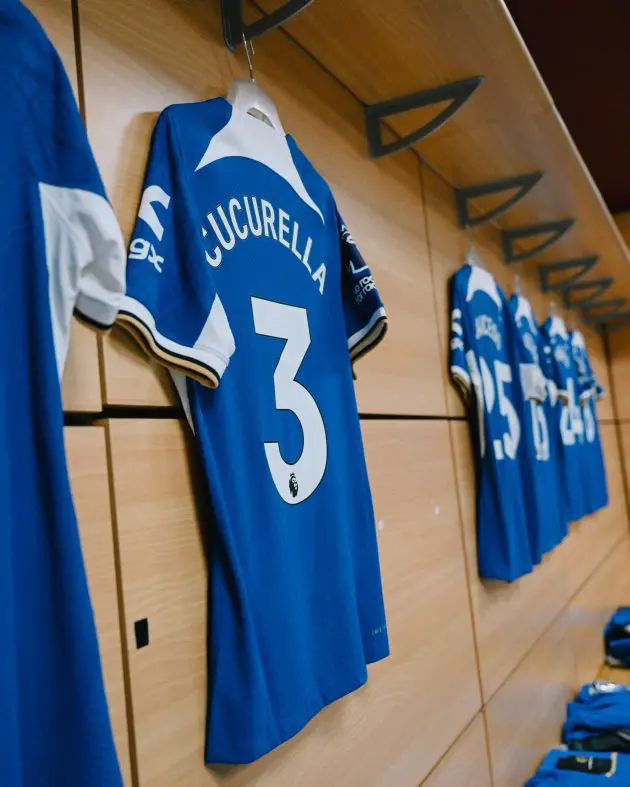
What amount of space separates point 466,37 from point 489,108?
0.25 metres

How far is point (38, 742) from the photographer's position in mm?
523

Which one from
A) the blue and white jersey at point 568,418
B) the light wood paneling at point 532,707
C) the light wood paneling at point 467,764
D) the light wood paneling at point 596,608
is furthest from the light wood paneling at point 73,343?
the light wood paneling at point 596,608

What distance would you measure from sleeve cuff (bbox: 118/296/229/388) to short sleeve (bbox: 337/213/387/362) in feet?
1.20

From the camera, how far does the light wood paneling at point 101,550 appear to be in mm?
647

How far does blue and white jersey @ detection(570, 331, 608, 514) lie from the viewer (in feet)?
9.07

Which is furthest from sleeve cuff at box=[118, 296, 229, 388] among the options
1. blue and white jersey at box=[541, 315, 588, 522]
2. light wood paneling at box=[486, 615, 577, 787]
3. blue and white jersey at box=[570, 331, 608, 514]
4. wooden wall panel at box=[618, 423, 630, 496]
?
wooden wall panel at box=[618, 423, 630, 496]

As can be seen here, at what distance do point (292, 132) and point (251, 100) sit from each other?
0.63 ft

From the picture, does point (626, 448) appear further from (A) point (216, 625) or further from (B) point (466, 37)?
(A) point (216, 625)

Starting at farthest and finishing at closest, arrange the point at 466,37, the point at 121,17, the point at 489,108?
the point at 489,108 < the point at 466,37 < the point at 121,17

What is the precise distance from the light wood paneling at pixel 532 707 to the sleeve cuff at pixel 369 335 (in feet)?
3.20

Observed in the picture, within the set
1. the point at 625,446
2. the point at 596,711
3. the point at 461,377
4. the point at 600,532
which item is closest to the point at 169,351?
the point at 461,377

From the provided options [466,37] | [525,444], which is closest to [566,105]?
[525,444]

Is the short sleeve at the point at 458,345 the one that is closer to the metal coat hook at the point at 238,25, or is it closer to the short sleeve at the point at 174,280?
the metal coat hook at the point at 238,25

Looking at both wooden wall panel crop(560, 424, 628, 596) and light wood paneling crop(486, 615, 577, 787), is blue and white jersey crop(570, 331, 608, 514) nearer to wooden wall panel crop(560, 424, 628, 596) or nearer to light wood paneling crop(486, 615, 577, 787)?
wooden wall panel crop(560, 424, 628, 596)
